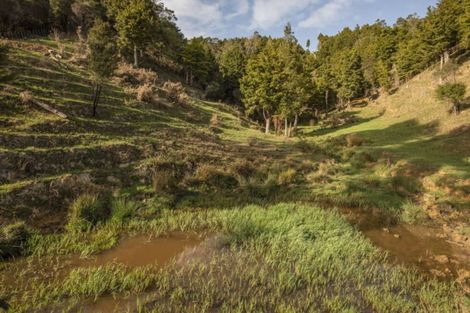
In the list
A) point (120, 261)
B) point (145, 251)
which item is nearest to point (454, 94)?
point (145, 251)

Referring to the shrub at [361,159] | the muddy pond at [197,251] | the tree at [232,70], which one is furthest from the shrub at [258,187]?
the tree at [232,70]

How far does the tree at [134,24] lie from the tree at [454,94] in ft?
145

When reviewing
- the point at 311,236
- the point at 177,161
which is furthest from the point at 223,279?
the point at 177,161

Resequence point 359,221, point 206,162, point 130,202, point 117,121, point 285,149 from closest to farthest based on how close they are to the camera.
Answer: point 130,202 → point 359,221 → point 206,162 → point 117,121 → point 285,149

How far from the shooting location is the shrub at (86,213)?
1177 centimetres

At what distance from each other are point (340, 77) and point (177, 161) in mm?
62342

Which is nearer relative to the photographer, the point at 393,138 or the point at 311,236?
the point at 311,236

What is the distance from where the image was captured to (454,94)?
112 ft

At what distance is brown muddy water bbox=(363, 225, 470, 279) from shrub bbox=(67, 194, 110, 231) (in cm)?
1290

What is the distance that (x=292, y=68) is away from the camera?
5022 cm

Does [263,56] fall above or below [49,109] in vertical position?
above

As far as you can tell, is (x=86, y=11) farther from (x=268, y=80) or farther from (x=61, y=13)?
(x=268, y=80)

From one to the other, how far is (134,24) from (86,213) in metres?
40.2

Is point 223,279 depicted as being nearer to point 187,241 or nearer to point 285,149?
point 187,241
